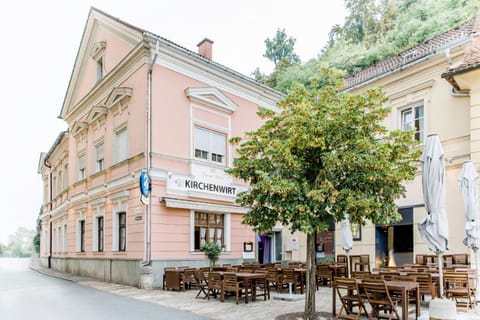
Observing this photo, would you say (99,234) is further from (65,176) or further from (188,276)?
(65,176)

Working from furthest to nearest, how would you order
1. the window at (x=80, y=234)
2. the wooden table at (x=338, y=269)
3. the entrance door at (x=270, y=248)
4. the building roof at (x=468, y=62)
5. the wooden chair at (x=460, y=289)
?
Result: the window at (x=80, y=234), the entrance door at (x=270, y=248), the wooden table at (x=338, y=269), the building roof at (x=468, y=62), the wooden chair at (x=460, y=289)

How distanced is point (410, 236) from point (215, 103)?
9.10 m

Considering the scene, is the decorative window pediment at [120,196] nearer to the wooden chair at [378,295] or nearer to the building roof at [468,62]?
the wooden chair at [378,295]

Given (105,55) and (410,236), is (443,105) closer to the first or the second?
(410,236)

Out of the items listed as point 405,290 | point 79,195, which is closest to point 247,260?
point 79,195

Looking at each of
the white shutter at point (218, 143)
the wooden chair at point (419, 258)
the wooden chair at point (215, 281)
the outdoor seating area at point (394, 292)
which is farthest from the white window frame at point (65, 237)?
the outdoor seating area at point (394, 292)

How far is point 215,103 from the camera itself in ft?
56.5

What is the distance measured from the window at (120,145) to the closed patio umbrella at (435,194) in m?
11.9

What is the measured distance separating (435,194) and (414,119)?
9.01 m

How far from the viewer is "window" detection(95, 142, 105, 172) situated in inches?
744

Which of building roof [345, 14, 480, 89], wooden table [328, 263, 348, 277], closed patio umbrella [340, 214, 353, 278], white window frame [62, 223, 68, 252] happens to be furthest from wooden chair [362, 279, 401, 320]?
white window frame [62, 223, 68, 252]

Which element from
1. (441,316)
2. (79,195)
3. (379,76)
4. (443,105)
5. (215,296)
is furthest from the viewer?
(79,195)

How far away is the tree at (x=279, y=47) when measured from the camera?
150ft

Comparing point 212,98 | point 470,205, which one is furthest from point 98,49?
point 470,205
